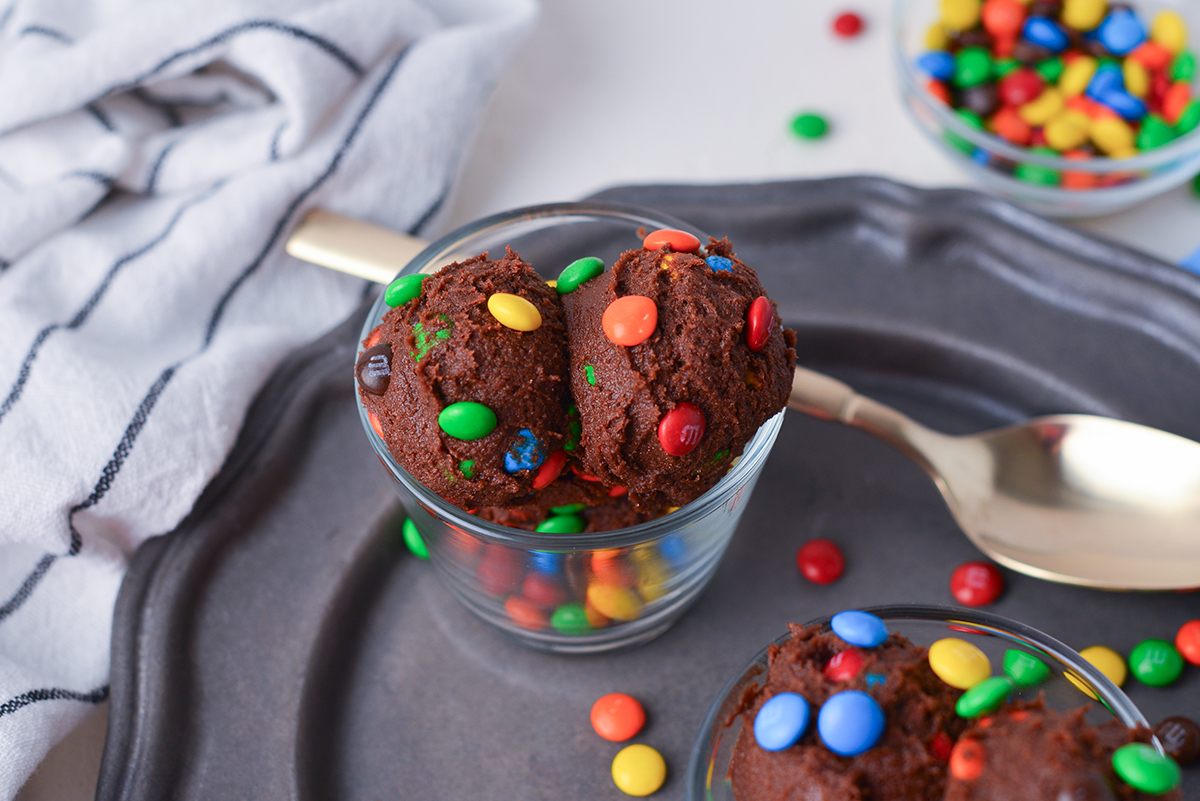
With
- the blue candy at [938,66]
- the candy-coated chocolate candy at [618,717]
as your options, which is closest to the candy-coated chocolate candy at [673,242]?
the candy-coated chocolate candy at [618,717]

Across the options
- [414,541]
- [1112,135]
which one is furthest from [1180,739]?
[1112,135]

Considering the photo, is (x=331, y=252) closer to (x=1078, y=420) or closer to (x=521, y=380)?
(x=521, y=380)

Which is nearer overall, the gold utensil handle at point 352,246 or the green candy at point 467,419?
the green candy at point 467,419

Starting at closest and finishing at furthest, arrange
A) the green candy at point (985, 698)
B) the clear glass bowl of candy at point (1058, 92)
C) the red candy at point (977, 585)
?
the green candy at point (985, 698) → the red candy at point (977, 585) → the clear glass bowl of candy at point (1058, 92)

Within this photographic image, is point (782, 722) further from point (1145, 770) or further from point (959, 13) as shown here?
point (959, 13)

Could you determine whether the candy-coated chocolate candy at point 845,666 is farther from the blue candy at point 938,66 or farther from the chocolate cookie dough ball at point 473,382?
the blue candy at point 938,66

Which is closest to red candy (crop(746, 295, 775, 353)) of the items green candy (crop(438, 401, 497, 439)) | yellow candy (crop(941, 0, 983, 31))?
green candy (crop(438, 401, 497, 439))
